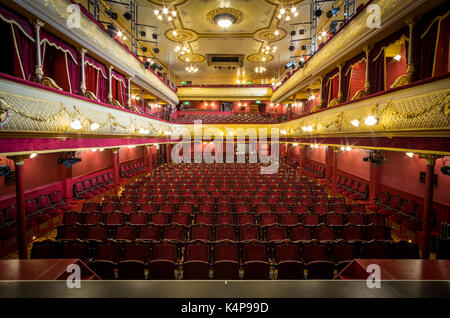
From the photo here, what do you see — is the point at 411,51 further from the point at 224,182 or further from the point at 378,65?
the point at 224,182

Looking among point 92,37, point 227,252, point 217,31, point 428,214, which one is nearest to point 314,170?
point 217,31

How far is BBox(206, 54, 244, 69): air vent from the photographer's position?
2053cm

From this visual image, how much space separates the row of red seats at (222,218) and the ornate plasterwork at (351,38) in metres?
5.55

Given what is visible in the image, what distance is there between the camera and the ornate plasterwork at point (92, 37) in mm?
5793

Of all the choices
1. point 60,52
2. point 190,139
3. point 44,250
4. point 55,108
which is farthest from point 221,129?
point 44,250

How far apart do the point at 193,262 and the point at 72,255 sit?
2.70 m

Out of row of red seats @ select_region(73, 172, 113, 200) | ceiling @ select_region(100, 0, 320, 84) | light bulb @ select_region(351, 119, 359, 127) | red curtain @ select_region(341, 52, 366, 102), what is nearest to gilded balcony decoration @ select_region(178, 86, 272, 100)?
ceiling @ select_region(100, 0, 320, 84)

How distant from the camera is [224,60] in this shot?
20.8 m

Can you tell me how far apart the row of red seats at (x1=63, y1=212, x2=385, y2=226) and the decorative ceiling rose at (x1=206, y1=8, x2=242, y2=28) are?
39.5 feet

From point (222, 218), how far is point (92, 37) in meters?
7.56

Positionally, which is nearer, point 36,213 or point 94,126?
point 94,126

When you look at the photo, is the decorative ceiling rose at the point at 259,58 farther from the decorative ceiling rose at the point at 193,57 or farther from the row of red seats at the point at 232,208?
the row of red seats at the point at 232,208
